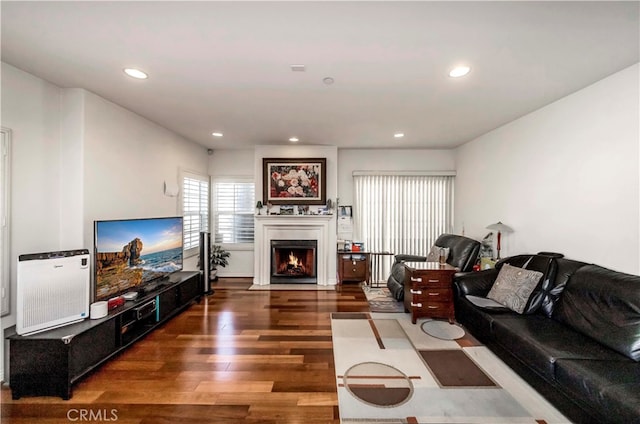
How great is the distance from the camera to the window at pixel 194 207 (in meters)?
4.65

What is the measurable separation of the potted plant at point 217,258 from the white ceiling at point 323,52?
9.46 ft

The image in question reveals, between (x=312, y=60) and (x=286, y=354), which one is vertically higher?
(x=312, y=60)

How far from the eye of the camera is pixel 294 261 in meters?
5.26

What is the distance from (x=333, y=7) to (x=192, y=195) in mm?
4185

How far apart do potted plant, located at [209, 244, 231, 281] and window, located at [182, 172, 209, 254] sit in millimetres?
426

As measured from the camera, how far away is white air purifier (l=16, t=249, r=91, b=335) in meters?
2.03

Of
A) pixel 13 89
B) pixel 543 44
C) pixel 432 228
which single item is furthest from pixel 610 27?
pixel 13 89

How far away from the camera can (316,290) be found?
481 cm

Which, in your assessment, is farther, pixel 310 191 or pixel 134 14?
pixel 310 191

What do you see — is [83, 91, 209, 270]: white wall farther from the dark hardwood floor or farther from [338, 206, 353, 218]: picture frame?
[338, 206, 353, 218]: picture frame

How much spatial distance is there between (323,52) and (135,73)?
1.65 m

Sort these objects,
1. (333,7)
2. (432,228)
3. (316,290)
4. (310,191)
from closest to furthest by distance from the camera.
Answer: (333,7)
(316,290)
(310,191)
(432,228)

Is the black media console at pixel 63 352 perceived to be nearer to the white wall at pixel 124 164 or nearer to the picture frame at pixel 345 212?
the white wall at pixel 124 164

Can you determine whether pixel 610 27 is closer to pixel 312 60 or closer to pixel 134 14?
pixel 312 60
